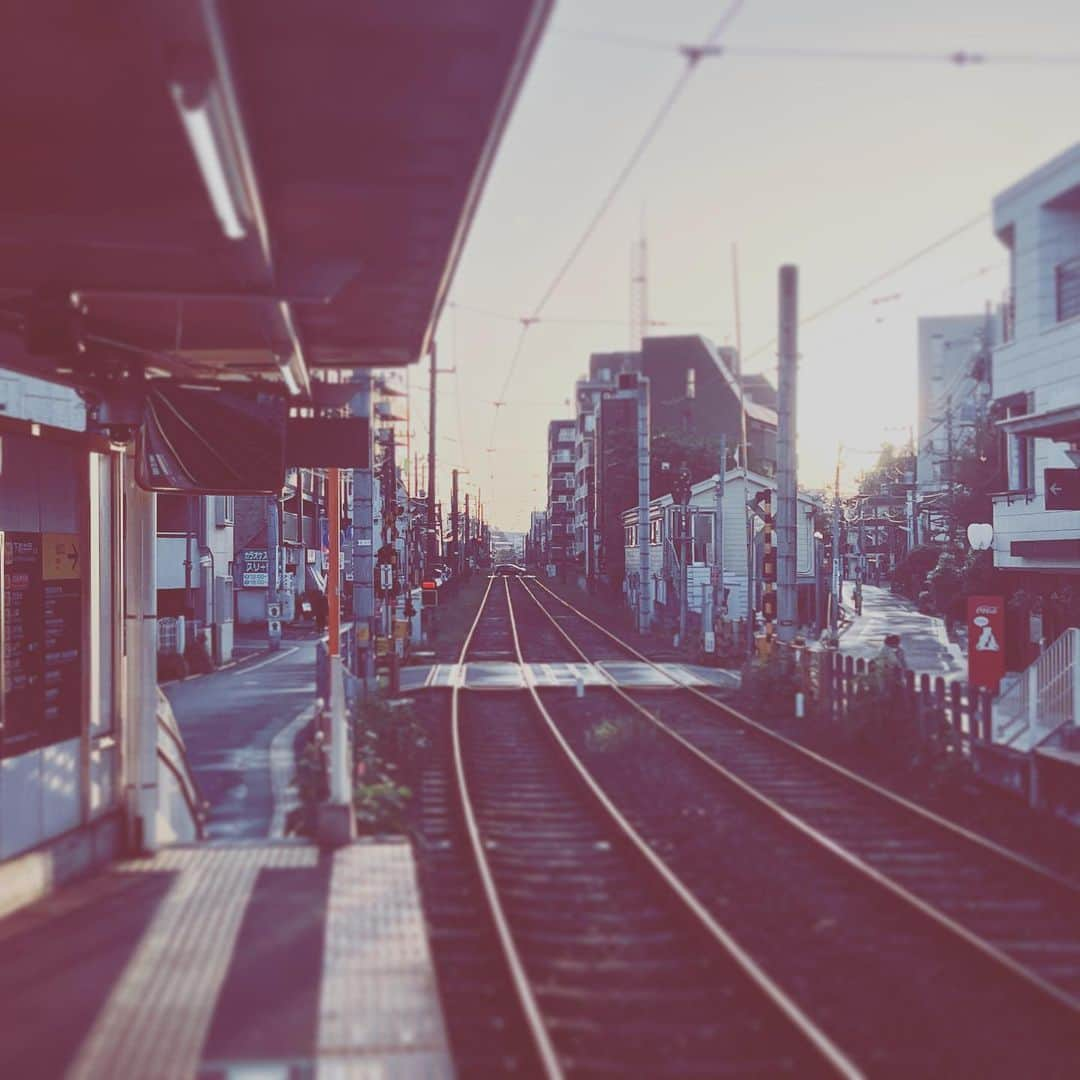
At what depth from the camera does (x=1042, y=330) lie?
23.4 m

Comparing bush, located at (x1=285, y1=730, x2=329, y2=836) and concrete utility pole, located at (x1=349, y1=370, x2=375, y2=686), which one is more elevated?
concrete utility pole, located at (x1=349, y1=370, x2=375, y2=686)

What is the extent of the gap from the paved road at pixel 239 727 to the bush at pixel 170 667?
50cm

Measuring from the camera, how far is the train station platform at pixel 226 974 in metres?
5.79

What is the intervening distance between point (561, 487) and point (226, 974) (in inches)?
5605

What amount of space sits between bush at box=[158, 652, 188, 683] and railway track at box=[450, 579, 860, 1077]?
15.4 m

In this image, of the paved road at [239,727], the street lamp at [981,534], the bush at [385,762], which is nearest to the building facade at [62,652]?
the paved road at [239,727]

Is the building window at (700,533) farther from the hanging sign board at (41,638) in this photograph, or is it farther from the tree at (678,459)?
the hanging sign board at (41,638)

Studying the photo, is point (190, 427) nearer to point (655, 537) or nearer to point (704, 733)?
point (704, 733)

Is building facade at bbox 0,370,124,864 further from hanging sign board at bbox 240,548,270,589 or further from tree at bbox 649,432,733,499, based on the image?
tree at bbox 649,432,733,499

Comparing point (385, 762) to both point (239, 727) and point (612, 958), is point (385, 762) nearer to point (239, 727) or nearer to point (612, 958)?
point (239, 727)

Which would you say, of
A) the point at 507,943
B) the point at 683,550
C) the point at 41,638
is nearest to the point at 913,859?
the point at 507,943

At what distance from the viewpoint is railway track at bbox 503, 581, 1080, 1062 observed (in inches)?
307

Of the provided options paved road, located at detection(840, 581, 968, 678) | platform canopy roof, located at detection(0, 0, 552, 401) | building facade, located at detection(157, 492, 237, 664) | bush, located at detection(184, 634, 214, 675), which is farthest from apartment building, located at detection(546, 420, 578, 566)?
platform canopy roof, located at detection(0, 0, 552, 401)

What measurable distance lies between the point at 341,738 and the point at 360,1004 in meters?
4.14
